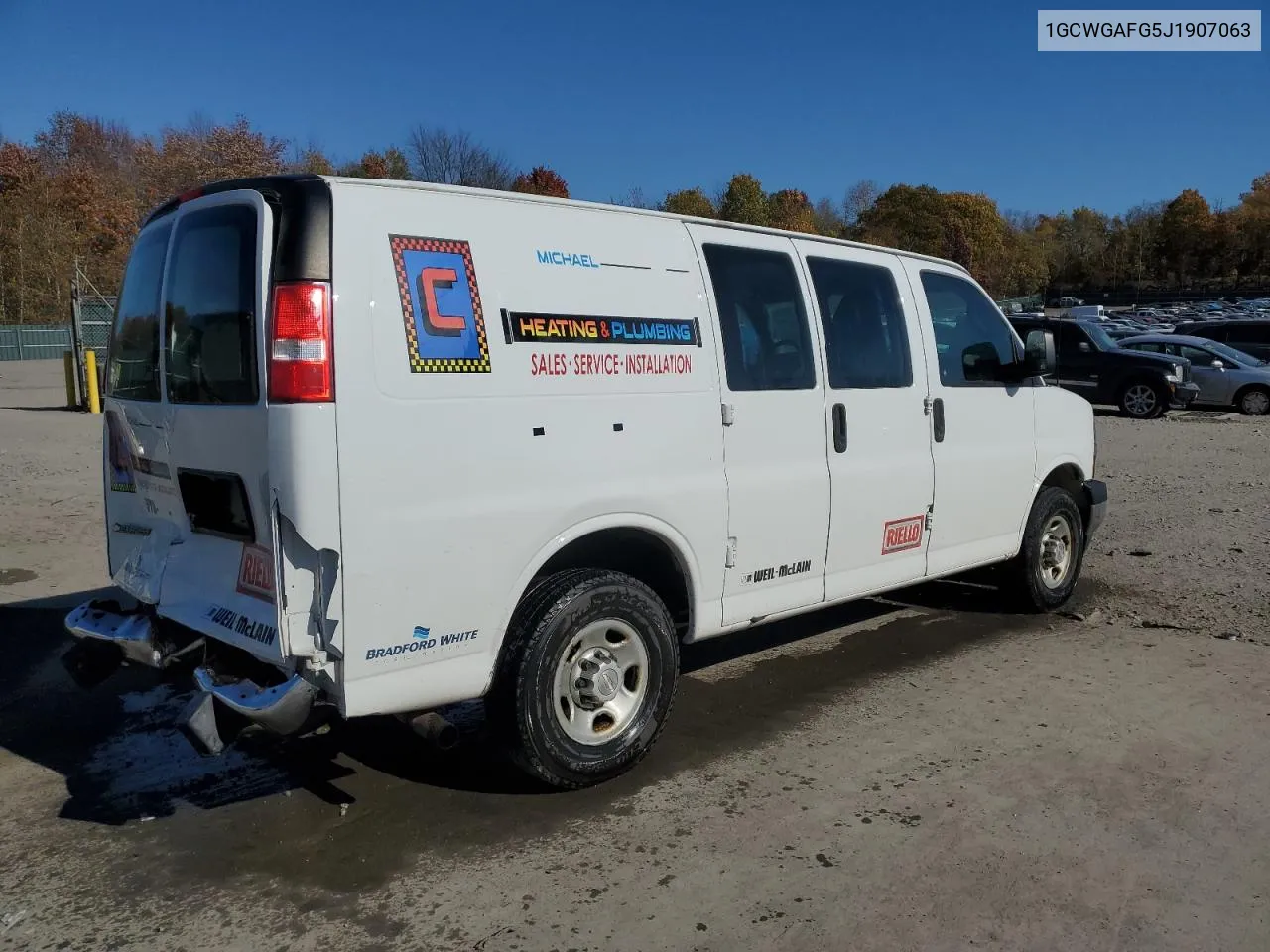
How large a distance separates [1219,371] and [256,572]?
22227 millimetres

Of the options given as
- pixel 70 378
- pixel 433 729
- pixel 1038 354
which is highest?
pixel 70 378

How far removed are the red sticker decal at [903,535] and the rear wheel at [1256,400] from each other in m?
18.9

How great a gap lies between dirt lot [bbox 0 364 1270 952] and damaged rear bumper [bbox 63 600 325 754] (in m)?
0.50

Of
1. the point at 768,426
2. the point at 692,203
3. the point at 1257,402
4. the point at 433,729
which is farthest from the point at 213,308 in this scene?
the point at 692,203

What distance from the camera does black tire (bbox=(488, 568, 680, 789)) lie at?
387cm

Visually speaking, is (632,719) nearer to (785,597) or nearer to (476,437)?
(785,597)

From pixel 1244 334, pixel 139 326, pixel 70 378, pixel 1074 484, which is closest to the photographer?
pixel 139 326

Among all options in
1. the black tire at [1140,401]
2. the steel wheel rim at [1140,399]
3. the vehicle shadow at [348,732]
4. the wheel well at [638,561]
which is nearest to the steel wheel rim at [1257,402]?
the black tire at [1140,401]

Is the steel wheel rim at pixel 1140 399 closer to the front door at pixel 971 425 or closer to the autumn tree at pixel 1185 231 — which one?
the front door at pixel 971 425

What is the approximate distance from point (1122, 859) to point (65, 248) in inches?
2137

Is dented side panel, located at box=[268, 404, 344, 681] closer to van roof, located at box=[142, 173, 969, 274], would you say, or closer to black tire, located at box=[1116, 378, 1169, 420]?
van roof, located at box=[142, 173, 969, 274]

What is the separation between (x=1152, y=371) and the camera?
66.0ft

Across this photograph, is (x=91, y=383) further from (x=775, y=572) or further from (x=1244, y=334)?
(x=1244, y=334)

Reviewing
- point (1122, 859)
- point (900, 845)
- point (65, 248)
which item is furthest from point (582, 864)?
point (65, 248)
